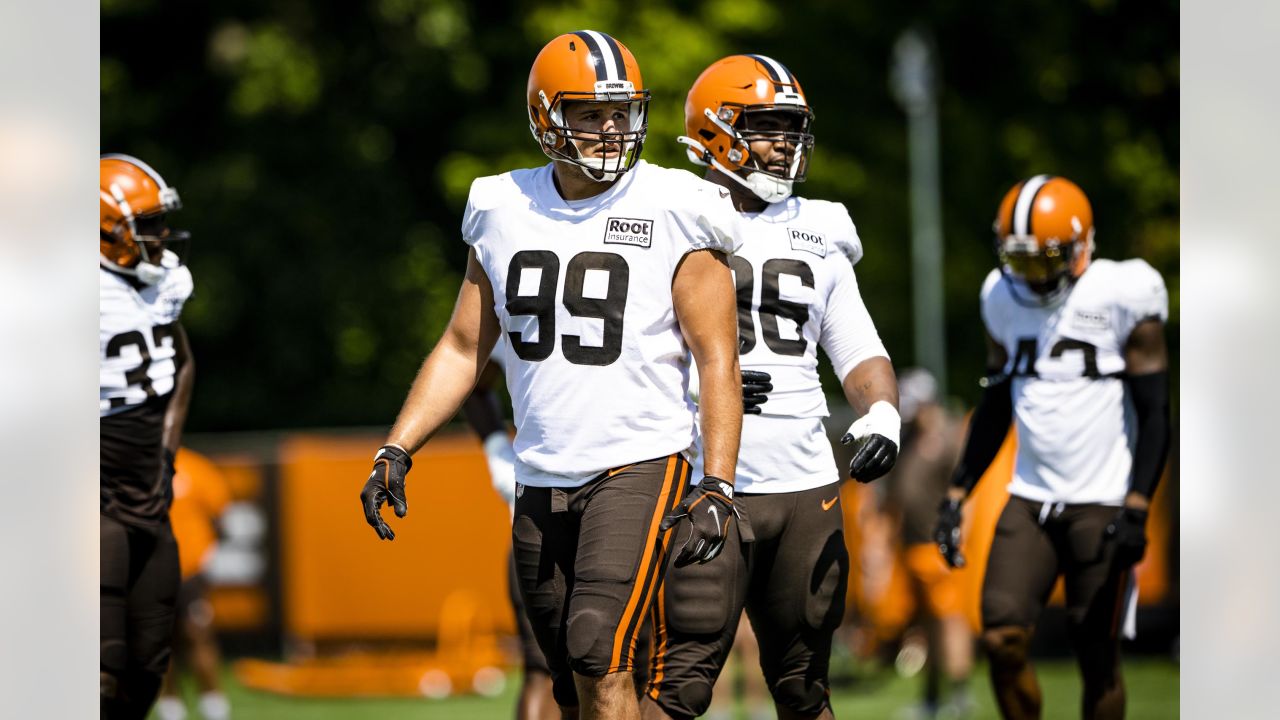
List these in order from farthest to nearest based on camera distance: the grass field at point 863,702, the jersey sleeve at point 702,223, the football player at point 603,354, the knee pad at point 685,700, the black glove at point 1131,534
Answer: the grass field at point 863,702
the black glove at point 1131,534
the knee pad at point 685,700
the jersey sleeve at point 702,223
the football player at point 603,354

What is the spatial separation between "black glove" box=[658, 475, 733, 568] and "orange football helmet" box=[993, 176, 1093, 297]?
2.40 meters

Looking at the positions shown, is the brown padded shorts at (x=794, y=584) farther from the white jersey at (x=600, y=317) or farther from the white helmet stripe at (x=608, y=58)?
the white helmet stripe at (x=608, y=58)

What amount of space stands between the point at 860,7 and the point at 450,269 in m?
6.77

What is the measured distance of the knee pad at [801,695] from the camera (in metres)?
5.14

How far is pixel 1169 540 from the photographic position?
39.0 feet

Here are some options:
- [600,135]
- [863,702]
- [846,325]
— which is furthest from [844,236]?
[863,702]

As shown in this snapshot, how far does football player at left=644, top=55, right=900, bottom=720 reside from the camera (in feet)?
16.8

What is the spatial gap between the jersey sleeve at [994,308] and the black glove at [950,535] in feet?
2.39

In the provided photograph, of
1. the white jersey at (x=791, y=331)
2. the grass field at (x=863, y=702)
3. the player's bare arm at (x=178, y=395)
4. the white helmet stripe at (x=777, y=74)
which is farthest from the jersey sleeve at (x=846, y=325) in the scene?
the grass field at (x=863, y=702)

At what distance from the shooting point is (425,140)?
22.8 metres

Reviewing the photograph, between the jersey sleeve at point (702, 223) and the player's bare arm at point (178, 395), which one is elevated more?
the jersey sleeve at point (702, 223)

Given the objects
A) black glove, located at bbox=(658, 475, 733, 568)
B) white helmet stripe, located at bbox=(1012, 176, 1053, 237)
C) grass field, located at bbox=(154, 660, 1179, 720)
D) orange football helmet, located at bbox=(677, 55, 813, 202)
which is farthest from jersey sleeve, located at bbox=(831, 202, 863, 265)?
grass field, located at bbox=(154, 660, 1179, 720)

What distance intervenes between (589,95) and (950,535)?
267 cm

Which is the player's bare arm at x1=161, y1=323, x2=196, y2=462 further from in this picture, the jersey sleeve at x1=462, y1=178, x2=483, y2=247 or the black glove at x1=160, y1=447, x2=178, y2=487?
the jersey sleeve at x1=462, y1=178, x2=483, y2=247
